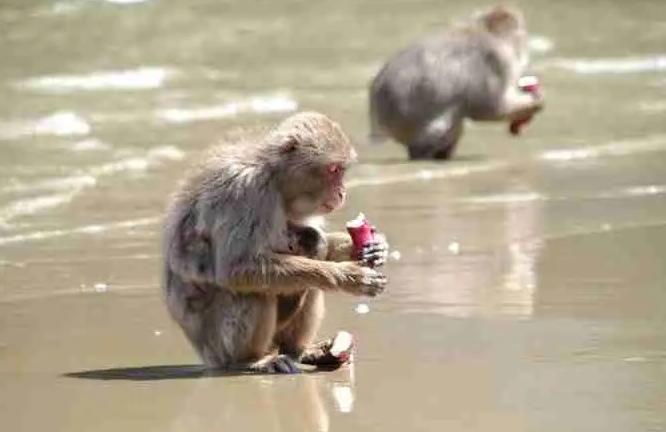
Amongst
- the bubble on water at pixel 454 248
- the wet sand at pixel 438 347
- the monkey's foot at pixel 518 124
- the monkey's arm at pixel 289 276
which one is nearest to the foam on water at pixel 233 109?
the monkey's foot at pixel 518 124

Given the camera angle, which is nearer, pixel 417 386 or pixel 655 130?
pixel 417 386

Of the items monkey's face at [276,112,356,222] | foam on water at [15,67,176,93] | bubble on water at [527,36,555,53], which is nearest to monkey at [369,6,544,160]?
foam on water at [15,67,176,93]

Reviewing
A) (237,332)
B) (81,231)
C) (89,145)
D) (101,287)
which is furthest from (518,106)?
(237,332)

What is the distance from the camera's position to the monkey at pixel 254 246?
7617mm

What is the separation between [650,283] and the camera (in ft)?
31.2

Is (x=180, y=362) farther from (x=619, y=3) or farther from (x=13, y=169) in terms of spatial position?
(x=619, y=3)

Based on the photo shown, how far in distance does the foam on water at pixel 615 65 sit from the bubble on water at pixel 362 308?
34.0 ft

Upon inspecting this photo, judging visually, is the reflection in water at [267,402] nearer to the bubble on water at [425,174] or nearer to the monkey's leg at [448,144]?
the bubble on water at [425,174]

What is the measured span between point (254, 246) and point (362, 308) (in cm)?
168

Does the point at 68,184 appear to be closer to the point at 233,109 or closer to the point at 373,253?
the point at 233,109

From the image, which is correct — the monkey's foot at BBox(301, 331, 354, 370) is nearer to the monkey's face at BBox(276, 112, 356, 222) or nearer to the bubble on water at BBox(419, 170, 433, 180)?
the monkey's face at BBox(276, 112, 356, 222)

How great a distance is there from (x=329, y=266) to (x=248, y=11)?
576 inches

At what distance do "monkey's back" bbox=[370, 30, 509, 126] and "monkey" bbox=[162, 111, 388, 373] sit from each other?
7.53 metres

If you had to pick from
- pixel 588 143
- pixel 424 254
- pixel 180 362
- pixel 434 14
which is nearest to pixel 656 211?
pixel 424 254
